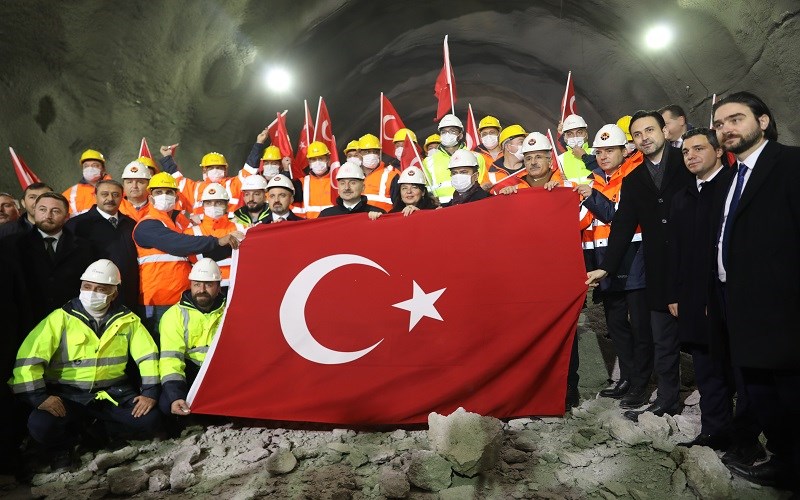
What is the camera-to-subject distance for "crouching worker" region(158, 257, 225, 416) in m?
4.04

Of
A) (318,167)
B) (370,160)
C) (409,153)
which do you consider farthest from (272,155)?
(409,153)

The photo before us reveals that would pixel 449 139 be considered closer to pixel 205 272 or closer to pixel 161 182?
pixel 161 182

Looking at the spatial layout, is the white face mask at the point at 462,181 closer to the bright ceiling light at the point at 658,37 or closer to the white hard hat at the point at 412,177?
the white hard hat at the point at 412,177

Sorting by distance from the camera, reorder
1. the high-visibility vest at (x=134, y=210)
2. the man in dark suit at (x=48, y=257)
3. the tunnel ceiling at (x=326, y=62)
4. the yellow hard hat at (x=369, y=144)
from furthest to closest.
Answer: the tunnel ceiling at (x=326, y=62) < the yellow hard hat at (x=369, y=144) < the high-visibility vest at (x=134, y=210) < the man in dark suit at (x=48, y=257)

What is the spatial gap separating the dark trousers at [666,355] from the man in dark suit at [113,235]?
438 cm

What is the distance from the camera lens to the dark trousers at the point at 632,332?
407 centimetres

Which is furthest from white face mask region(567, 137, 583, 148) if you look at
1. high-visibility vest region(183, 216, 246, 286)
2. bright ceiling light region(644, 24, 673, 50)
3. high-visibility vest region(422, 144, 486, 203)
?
bright ceiling light region(644, 24, 673, 50)

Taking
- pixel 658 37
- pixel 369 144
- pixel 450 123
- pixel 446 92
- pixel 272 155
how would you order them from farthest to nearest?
pixel 658 37, pixel 446 92, pixel 272 155, pixel 369 144, pixel 450 123

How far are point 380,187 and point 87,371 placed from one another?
3661mm

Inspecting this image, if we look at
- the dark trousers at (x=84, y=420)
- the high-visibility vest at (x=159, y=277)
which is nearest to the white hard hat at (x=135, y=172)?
the high-visibility vest at (x=159, y=277)

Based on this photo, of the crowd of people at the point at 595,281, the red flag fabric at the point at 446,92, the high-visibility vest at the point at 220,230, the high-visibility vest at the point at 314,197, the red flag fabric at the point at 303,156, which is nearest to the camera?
the crowd of people at the point at 595,281

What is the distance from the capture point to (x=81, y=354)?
381 cm

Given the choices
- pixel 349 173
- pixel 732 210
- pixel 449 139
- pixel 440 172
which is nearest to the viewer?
pixel 732 210

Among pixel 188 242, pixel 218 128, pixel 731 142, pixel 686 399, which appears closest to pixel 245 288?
pixel 188 242
